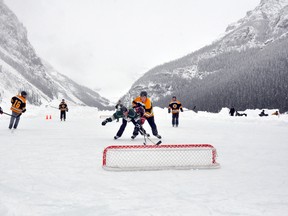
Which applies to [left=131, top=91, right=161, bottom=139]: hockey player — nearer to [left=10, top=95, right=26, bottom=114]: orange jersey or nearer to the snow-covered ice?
the snow-covered ice

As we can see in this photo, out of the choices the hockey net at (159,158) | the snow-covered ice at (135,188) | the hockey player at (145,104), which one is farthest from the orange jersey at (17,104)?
the hockey net at (159,158)

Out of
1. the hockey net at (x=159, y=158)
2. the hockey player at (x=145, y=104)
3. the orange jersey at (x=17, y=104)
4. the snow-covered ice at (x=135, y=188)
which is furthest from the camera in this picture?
the orange jersey at (x=17, y=104)

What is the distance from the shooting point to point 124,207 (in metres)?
3.87

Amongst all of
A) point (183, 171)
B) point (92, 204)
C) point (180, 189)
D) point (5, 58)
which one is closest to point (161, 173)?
point (183, 171)

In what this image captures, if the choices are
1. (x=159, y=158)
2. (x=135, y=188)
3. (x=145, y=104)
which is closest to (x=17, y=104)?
(x=145, y=104)

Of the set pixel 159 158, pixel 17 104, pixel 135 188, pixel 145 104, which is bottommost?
pixel 135 188

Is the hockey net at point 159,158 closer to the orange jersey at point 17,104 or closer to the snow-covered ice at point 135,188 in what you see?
the snow-covered ice at point 135,188

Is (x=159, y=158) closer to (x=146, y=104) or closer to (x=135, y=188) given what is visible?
(x=135, y=188)

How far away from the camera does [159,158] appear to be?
24.1 feet

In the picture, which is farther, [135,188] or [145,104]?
[145,104]

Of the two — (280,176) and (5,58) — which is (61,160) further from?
(5,58)

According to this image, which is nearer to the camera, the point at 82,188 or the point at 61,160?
the point at 82,188

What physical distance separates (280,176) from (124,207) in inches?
130

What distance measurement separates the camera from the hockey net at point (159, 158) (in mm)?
6145
